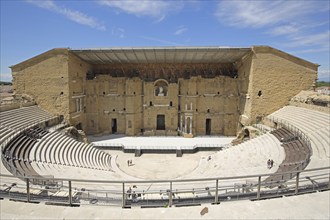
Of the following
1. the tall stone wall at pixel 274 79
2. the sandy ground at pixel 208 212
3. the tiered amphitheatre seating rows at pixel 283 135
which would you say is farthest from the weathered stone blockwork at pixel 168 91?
the sandy ground at pixel 208 212

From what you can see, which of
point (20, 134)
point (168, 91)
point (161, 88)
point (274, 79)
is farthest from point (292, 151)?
point (20, 134)

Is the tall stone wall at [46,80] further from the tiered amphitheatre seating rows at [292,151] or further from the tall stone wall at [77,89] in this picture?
the tiered amphitheatre seating rows at [292,151]

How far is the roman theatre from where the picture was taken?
1332 centimetres

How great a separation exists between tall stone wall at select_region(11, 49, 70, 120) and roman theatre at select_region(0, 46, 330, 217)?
112mm

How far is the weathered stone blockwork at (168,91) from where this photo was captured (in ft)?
81.9

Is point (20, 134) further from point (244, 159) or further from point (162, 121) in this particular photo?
point (162, 121)

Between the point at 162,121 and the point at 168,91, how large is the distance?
4.79 m

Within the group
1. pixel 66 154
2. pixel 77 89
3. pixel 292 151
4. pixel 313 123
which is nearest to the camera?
pixel 292 151

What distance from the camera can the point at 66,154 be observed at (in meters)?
18.6

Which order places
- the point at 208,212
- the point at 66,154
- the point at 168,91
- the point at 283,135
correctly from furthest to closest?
the point at 168,91, the point at 283,135, the point at 66,154, the point at 208,212

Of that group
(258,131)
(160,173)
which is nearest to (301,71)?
(258,131)

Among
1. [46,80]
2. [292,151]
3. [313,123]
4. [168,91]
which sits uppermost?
[46,80]

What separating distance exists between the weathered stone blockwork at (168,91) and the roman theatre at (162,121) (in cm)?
14

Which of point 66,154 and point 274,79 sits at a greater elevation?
point 274,79
